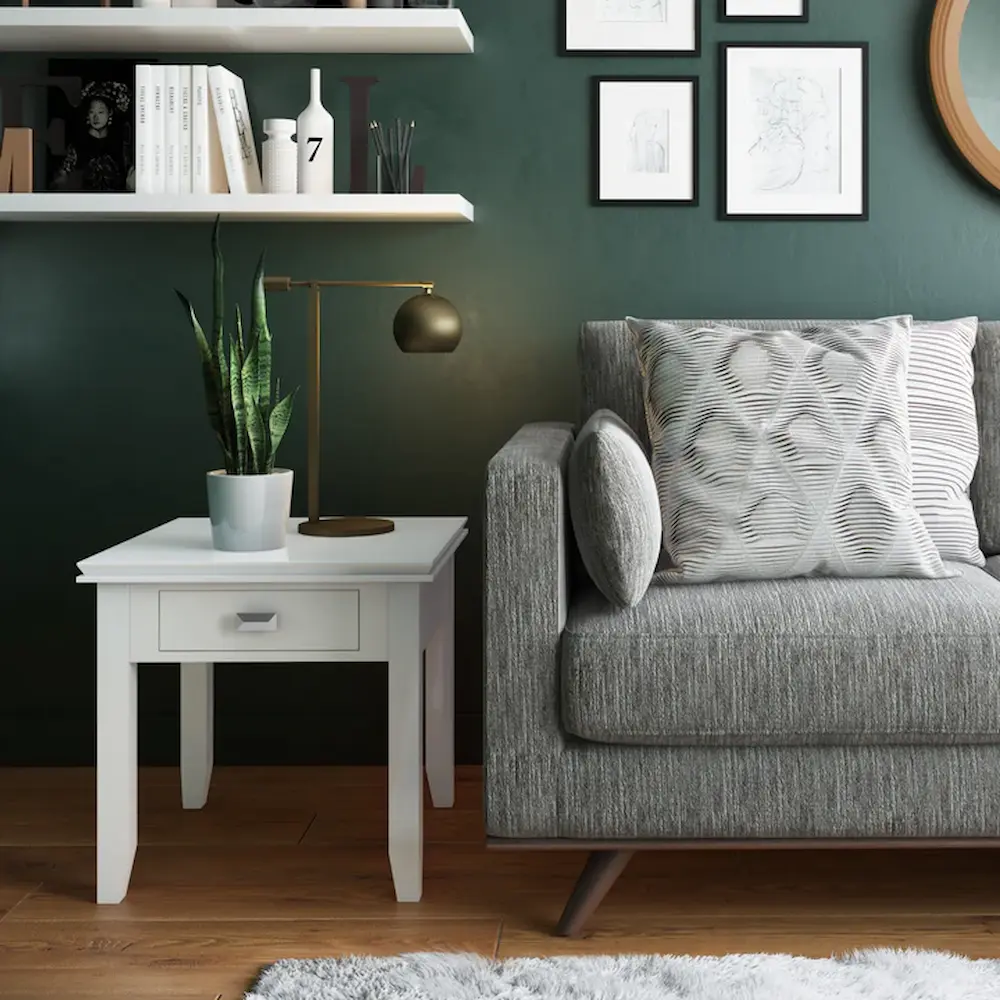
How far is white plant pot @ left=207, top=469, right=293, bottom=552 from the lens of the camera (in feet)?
7.26

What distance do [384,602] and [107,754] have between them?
0.50 meters

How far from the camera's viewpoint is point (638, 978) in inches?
71.7

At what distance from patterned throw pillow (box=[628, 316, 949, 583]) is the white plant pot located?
65 cm

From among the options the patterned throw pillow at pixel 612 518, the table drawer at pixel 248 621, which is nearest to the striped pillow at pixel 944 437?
the patterned throw pillow at pixel 612 518

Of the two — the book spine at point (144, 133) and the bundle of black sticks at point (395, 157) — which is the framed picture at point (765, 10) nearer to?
the bundle of black sticks at point (395, 157)

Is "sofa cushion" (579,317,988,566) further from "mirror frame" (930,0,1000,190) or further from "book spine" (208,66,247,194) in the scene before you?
"book spine" (208,66,247,194)

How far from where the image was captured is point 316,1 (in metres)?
2.69

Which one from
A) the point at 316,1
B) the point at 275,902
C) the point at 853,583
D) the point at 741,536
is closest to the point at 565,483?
the point at 741,536

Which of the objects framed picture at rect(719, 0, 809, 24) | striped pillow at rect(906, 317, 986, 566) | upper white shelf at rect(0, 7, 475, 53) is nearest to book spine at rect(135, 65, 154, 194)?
upper white shelf at rect(0, 7, 475, 53)

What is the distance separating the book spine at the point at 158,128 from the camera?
8.73ft

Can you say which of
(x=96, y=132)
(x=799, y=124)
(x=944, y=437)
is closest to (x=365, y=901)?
(x=944, y=437)

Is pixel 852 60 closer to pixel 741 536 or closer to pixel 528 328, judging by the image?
pixel 528 328

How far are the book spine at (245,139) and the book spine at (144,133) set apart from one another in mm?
164

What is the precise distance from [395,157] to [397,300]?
→ 1.00ft
